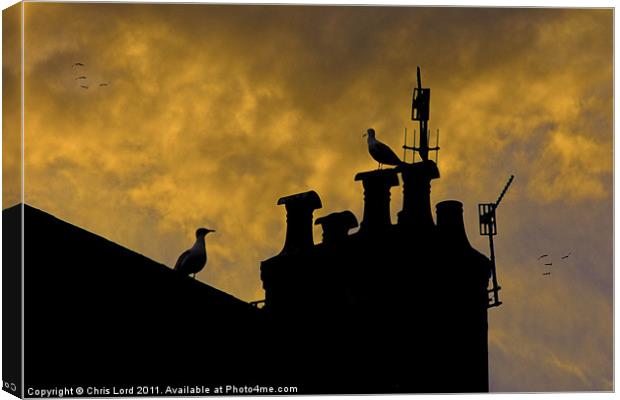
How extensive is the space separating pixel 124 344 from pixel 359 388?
3153 mm

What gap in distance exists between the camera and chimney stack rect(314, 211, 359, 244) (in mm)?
22734

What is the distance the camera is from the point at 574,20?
21.5 meters

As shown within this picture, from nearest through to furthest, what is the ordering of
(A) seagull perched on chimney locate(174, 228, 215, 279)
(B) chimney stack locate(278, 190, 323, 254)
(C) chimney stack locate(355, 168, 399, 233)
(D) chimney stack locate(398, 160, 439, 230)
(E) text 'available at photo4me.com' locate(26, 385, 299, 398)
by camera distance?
(E) text 'available at photo4me.com' locate(26, 385, 299, 398) → (A) seagull perched on chimney locate(174, 228, 215, 279) → (B) chimney stack locate(278, 190, 323, 254) → (D) chimney stack locate(398, 160, 439, 230) → (C) chimney stack locate(355, 168, 399, 233)

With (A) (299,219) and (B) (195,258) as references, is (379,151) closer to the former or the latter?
(A) (299,219)

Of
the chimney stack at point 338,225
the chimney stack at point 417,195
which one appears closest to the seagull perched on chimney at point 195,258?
the chimney stack at point 338,225

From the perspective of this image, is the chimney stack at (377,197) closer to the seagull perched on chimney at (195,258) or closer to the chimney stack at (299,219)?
the chimney stack at (299,219)

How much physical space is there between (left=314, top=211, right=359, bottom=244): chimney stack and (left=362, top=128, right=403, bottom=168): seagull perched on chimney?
1.10 metres

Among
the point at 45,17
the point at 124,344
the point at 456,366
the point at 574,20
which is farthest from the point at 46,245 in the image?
the point at 574,20

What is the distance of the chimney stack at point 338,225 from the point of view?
22734 millimetres

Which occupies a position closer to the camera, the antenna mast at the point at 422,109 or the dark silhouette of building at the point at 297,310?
the dark silhouette of building at the point at 297,310

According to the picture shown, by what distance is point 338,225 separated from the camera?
23.0 m

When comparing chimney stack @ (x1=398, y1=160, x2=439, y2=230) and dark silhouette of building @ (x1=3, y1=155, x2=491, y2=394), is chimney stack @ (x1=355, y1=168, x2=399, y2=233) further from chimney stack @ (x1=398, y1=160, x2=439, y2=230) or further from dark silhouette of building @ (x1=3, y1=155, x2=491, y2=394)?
chimney stack @ (x1=398, y1=160, x2=439, y2=230)

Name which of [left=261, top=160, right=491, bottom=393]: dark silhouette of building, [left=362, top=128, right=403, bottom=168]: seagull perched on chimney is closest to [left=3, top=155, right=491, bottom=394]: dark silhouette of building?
[left=261, top=160, right=491, bottom=393]: dark silhouette of building

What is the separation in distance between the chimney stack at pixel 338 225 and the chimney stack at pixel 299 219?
22cm
